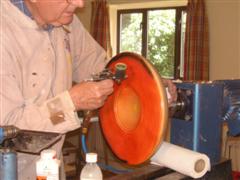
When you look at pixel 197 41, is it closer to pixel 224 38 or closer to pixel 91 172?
pixel 224 38

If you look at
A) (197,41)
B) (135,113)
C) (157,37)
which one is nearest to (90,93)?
(135,113)

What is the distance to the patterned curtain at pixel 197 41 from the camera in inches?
167

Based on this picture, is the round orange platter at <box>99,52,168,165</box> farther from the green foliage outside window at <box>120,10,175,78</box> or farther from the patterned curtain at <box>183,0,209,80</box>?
the green foliage outside window at <box>120,10,175,78</box>

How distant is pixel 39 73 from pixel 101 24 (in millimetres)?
3705

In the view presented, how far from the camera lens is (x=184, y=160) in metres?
1.27

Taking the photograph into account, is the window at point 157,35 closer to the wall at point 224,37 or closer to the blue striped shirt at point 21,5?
the wall at point 224,37

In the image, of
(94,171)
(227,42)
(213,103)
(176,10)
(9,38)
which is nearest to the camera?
(94,171)

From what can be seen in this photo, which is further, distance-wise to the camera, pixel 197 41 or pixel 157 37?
pixel 157 37

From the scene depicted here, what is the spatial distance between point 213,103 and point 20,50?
2.37 feet

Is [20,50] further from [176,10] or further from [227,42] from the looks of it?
[176,10]

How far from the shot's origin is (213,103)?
1390 millimetres

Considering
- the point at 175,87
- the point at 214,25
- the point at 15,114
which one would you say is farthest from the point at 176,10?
the point at 15,114

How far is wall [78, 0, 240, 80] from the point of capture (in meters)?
4.12

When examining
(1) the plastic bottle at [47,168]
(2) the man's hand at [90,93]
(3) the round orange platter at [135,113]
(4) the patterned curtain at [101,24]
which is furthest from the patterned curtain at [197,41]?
(1) the plastic bottle at [47,168]
